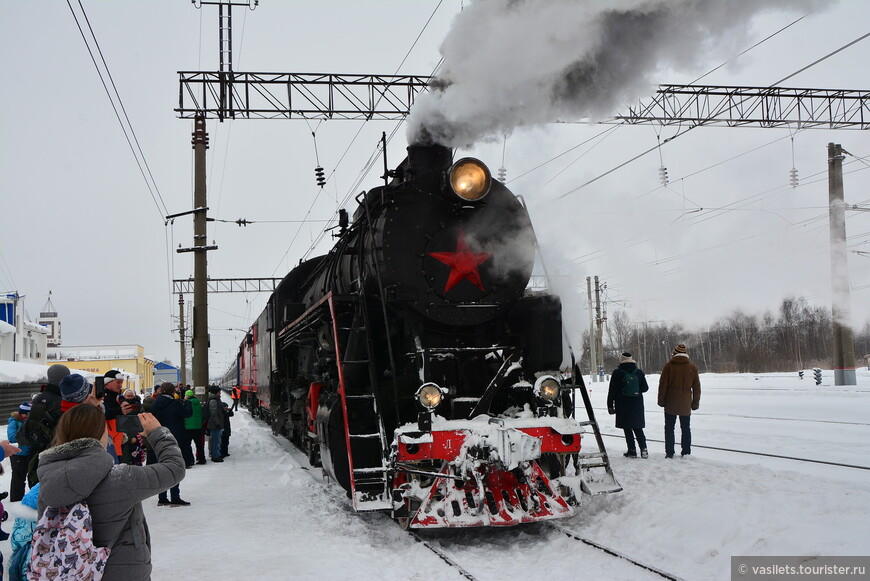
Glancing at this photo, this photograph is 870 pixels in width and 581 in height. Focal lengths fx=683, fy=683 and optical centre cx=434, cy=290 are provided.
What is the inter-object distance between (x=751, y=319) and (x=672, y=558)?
61.3m

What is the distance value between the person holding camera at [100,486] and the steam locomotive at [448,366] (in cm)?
319

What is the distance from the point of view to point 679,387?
9.38 meters

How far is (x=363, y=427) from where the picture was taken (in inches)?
268

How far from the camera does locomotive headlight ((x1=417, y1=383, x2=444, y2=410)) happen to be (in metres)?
6.21

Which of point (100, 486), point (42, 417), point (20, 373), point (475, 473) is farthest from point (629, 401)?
point (20, 373)

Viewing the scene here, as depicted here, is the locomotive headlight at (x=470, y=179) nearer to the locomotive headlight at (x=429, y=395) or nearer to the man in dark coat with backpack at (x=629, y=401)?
the locomotive headlight at (x=429, y=395)

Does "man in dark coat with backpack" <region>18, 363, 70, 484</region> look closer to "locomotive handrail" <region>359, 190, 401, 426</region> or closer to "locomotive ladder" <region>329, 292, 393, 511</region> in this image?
"locomotive ladder" <region>329, 292, 393, 511</region>

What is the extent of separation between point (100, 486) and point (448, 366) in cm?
446

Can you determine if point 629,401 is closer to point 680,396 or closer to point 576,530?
point 680,396

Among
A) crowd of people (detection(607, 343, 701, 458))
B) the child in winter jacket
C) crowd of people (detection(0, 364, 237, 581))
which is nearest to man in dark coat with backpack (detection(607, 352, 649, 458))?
crowd of people (detection(607, 343, 701, 458))

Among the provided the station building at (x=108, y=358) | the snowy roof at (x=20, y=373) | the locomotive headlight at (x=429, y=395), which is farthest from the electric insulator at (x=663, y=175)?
the station building at (x=108, y=358)

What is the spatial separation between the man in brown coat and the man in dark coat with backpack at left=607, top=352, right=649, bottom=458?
0.33 m

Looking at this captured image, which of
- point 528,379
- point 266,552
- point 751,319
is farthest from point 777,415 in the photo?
point 751,319

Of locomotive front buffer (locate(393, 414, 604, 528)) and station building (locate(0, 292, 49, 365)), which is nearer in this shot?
locomotive front buffer (locate(393, 414, 604, 528))
